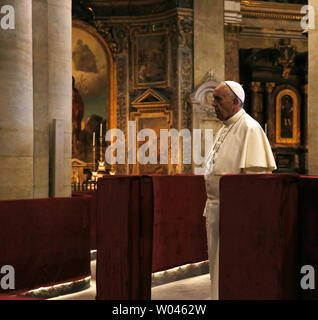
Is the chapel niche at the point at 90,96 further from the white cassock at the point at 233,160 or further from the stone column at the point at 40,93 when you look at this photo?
the white cassock at the point at 233,160

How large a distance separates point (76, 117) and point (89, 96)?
803mm

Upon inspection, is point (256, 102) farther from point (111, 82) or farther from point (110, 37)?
point (110, 37)

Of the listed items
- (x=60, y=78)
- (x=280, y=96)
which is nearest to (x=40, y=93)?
(x=60, y=78)

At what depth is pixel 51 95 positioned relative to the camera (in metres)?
7.23

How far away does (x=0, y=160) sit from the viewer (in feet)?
19.5

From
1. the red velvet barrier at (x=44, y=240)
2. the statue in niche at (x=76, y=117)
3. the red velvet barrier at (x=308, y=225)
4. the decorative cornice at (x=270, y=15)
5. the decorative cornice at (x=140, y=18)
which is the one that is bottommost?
the red velvet barrier at (x=44, y=240)

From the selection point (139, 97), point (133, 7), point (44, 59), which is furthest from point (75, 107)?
point (44, 59)

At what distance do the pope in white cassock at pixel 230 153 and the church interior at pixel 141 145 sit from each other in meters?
0.44

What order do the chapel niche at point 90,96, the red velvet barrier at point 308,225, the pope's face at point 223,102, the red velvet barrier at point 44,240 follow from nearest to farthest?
the red velvet barrier at point 308,225
the pope's face at point 223,102
the red velvet barrier at point 44,240
the chapel niche at point 90,96

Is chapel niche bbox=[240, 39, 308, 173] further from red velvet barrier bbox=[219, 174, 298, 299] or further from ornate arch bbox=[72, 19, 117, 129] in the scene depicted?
red velvet barrier bbox=[219, 174, 298, 299]

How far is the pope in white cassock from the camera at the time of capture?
12.0ft

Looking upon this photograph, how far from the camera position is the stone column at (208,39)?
53.1 ft

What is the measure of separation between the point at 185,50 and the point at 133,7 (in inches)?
86.5

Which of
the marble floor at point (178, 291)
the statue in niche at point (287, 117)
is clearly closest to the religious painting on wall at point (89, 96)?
the statue in niche at point (287, 117)
